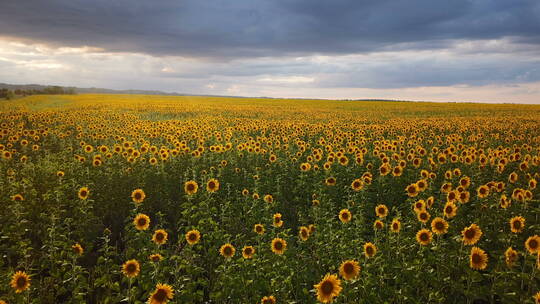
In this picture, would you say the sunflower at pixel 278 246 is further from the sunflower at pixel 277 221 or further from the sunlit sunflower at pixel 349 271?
the sunlit sunflower at pixel 349 271

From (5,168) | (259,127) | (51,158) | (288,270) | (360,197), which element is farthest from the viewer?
(259,127)

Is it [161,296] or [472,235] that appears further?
[472,235]

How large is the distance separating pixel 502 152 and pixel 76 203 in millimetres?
10839

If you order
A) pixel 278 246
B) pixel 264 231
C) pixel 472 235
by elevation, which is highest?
pixel 472 235

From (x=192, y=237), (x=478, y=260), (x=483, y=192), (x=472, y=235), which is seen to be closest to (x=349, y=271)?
(x=478, y=260)

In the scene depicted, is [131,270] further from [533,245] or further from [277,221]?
[533,245]

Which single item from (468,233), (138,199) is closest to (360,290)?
(468,233)

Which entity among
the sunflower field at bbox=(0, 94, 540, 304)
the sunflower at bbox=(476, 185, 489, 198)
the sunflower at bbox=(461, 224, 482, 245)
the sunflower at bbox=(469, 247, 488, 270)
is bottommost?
the sunflower field at bbox=(0, 94, 540, 304)

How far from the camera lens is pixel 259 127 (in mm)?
18609

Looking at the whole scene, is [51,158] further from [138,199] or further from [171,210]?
[138,199]

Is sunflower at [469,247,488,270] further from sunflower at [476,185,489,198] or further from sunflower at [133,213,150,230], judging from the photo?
sunflower at [133,213,150,230]

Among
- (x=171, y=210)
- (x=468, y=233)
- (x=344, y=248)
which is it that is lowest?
(x=171, y=210)

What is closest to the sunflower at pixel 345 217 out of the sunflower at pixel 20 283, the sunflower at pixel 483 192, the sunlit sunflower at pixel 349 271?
the sunlit sunflower at pixel 349 271

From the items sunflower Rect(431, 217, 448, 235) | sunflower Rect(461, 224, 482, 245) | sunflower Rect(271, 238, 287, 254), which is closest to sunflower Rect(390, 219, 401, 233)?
sunflower Rect(431, 217, 448, 235)
